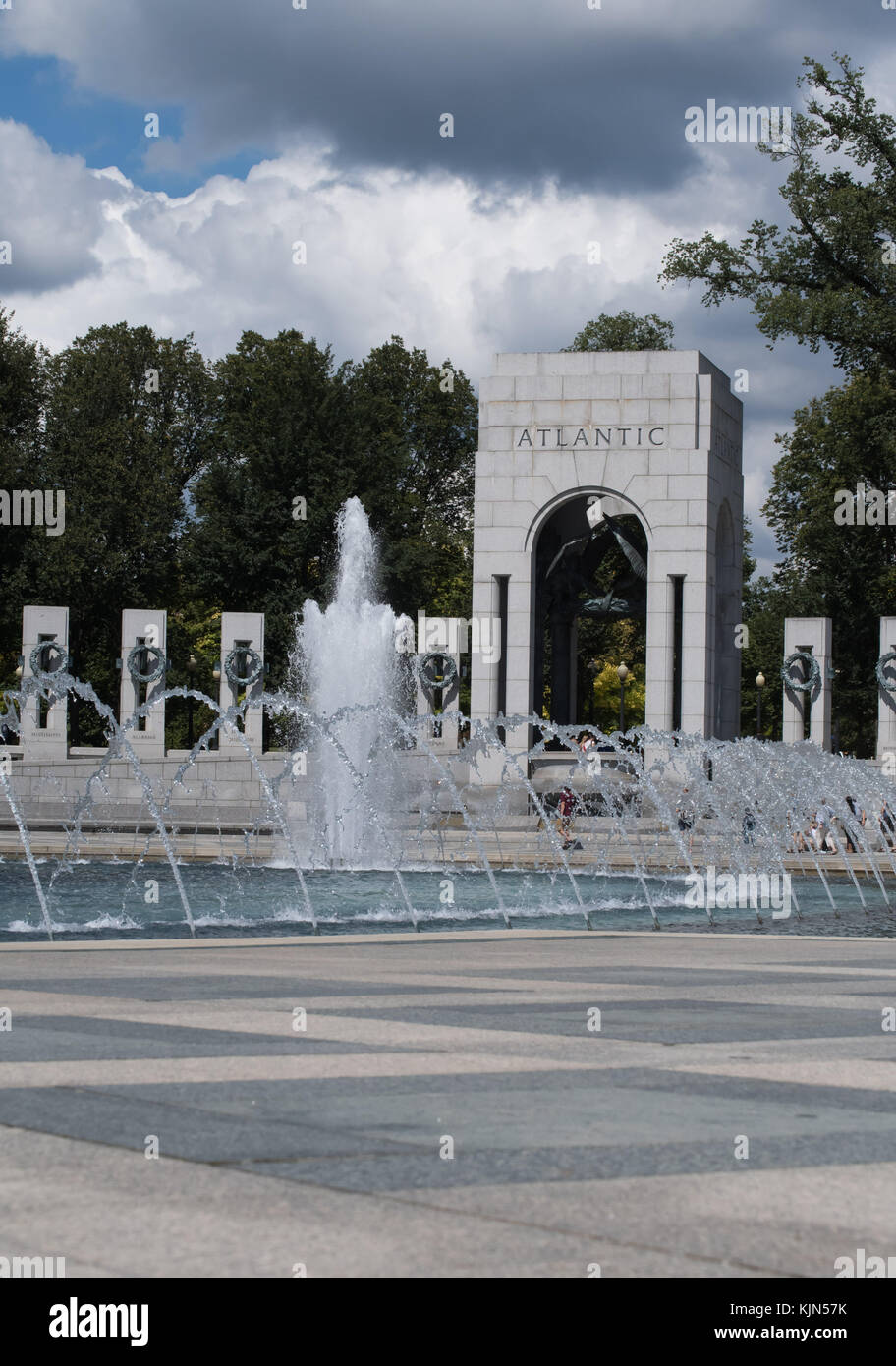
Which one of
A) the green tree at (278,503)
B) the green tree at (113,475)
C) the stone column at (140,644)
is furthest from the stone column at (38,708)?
the green tree at (278,503)

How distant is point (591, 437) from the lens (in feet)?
143

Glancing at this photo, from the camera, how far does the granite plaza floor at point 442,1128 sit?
392 centimetres

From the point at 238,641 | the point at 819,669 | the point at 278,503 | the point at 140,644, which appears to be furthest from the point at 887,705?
the point at 278,503

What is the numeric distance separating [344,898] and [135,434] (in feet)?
155

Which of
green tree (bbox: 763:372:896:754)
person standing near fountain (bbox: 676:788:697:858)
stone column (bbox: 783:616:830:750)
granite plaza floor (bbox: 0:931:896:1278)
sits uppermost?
green tree (bbox: 763:372:896:754)

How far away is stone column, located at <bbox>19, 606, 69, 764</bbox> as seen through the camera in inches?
1645

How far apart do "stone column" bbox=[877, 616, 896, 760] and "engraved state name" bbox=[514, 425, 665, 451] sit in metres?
7.02

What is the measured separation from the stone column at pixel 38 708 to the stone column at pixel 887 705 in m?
19.2

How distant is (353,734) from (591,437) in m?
12.4

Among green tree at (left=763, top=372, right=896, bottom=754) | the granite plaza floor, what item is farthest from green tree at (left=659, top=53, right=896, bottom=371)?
the granite plaza floor

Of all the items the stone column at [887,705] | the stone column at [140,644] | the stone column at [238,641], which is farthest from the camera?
the stone column at [140,644]

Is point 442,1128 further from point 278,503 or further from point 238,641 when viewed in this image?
point 278,503

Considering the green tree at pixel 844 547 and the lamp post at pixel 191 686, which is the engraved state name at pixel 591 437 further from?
the lamp post at pixel 191 686

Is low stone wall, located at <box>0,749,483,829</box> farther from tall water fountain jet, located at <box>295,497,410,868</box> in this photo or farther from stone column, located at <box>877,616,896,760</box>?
stone column, located at <box>877,616,896,760</box>
